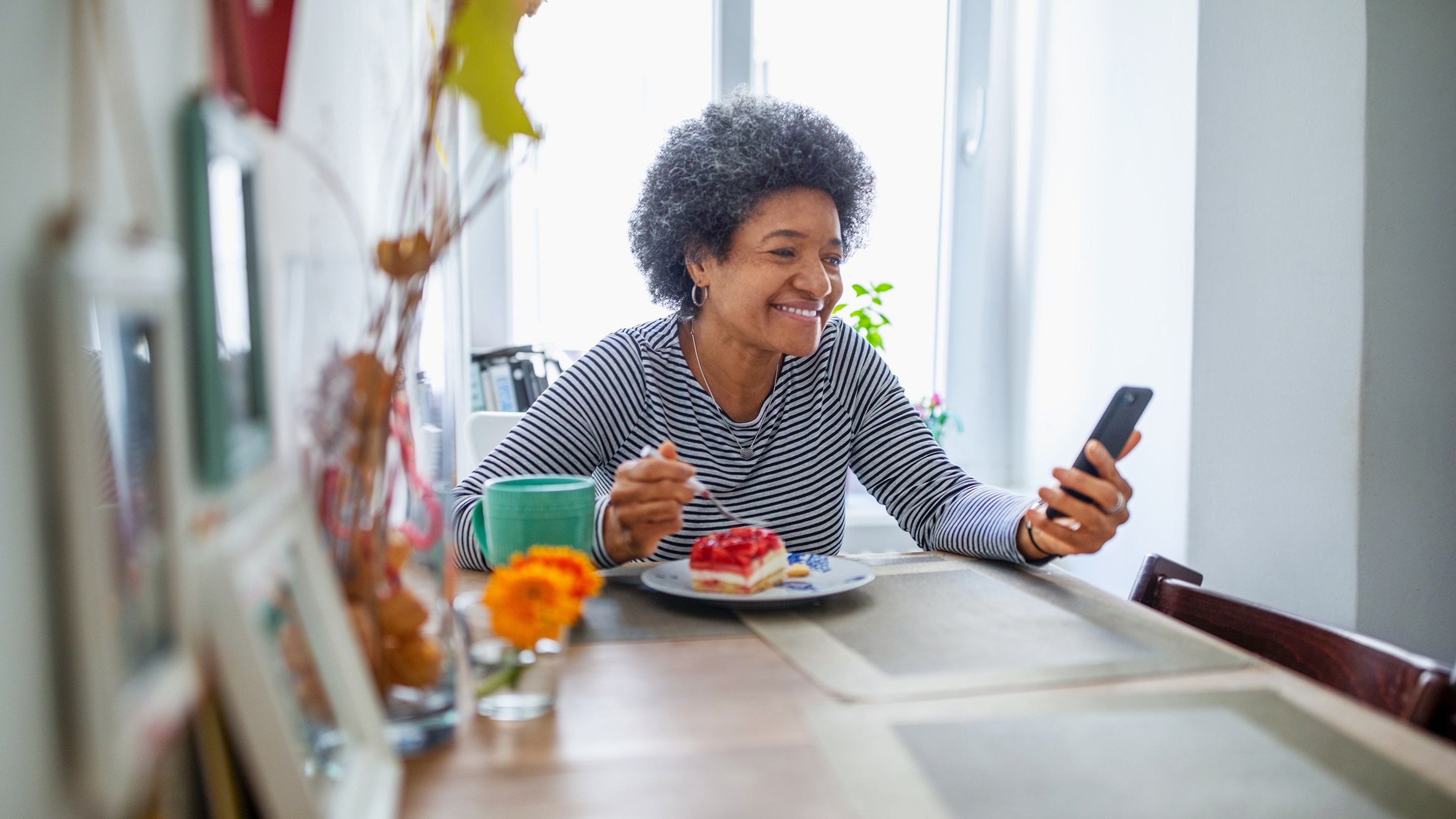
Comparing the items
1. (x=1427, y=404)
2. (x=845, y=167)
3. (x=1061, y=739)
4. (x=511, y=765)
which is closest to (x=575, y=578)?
(x=511, y=765)

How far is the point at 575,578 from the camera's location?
729mm

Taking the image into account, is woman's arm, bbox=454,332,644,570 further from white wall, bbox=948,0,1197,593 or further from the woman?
white wall, bbox=948,0,1197,593

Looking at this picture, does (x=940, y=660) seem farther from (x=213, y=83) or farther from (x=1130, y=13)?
(x=1130, y=13)

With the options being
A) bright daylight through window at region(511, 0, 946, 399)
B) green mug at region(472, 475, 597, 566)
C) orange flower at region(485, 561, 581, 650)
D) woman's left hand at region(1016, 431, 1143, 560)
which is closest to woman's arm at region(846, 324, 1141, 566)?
woman's left hand at region(1016, 431, 1143, 560)

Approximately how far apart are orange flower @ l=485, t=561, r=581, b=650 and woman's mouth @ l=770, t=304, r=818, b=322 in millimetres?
897

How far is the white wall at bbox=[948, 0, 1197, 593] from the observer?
6.70ft

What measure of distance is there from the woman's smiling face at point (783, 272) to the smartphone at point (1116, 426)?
48 cm

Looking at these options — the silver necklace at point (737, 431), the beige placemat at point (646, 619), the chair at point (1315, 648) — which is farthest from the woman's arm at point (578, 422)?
the chair at point (1315, 648)

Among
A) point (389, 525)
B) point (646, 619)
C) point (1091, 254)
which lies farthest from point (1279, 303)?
point (389, 525)

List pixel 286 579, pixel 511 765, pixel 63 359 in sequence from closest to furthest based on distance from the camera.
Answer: pixel 63 359, pixel 286 579, pixel 511 765

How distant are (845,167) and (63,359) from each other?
1411mm

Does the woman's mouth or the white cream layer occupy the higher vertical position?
the woman's mouth

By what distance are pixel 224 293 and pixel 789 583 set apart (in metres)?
0.67

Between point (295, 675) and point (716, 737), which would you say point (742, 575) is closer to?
point (716, 737)
